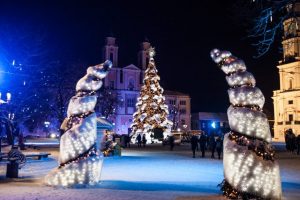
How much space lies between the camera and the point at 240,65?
10.8m

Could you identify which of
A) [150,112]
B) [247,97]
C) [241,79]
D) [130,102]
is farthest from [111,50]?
[247,97]

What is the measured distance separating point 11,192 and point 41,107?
26917 millimetres

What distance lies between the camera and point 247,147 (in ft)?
31.8

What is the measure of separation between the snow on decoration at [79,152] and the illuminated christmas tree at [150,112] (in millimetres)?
36386

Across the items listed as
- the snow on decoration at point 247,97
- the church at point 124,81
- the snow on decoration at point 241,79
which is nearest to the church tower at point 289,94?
the church at point 124,81

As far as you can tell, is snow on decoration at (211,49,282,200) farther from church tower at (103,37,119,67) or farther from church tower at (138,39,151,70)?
church tower at (138,39,151,70)

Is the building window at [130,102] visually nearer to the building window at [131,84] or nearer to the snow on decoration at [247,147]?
the building window at [131,84]

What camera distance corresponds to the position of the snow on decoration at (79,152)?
38.8 ft

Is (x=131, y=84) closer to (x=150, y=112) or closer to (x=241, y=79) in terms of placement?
(x=150, y=112)

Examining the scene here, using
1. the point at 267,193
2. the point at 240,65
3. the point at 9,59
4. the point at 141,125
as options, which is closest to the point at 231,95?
the point at 240,65

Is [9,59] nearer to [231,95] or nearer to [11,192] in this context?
[11,192]

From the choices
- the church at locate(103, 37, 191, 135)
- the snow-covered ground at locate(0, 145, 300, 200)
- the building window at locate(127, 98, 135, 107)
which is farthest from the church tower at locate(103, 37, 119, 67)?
the snow-covered ground at locate(0, 145, 300, 200)

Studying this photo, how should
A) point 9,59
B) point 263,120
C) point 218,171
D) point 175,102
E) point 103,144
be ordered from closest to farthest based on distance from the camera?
point 263,120 → point 218,171 → point 103,144 → point 9,59 → point 175,102

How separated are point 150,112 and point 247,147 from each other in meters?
39.5
